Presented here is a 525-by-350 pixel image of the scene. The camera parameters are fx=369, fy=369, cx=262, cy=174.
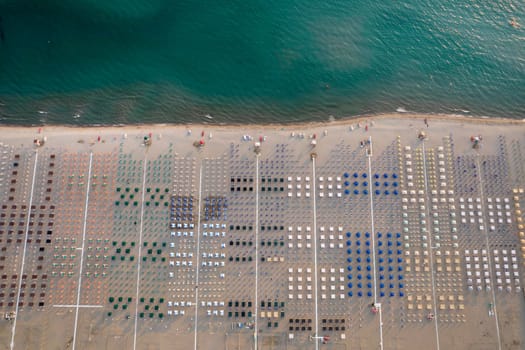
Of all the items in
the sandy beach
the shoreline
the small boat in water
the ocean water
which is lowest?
the sandy beach

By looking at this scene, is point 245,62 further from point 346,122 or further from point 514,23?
point 514,23

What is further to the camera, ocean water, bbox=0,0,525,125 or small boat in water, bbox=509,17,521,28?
small boat in water, bbox=509,17,521,28

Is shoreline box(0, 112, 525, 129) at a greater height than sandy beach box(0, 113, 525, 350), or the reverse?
shoreline box(0, 112, 525, 129)

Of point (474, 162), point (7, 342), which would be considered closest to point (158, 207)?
point (7, 342)

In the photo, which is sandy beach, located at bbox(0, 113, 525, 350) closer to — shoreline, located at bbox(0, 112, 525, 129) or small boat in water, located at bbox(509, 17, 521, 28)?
shoreline, located at bbox(0, 112, 525, 129)

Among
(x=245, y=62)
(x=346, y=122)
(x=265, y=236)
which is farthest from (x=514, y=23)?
(x=265, y=236)

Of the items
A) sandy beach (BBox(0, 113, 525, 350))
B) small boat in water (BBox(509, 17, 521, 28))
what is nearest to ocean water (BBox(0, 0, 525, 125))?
small boat in water (BBox(509, 17, 521, 28))
